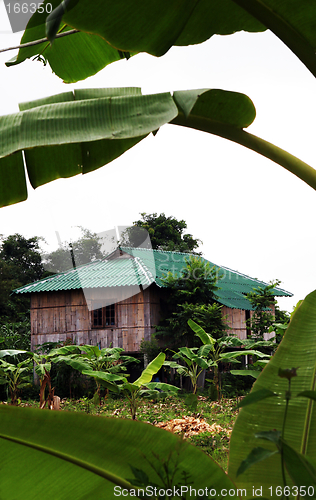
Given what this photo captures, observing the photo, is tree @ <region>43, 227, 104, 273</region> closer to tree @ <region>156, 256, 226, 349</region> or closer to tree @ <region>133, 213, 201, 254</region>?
tree @ <region>133, 213, 201, 254</region>

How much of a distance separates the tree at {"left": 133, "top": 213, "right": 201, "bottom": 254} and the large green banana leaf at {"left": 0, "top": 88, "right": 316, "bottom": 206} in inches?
804

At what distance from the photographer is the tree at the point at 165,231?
74.0ft

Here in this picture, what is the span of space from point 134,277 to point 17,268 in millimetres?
10993

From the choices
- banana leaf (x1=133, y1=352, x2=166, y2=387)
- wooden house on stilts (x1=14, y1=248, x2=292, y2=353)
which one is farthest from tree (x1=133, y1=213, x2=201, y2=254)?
banana leaf (x1=133, y1=352, x2=166, y2=387)

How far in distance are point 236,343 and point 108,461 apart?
6.19m

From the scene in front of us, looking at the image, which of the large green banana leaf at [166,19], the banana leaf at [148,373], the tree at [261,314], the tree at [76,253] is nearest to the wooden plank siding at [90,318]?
the tree at [261,314]

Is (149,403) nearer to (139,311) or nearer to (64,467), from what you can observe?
(139,311)

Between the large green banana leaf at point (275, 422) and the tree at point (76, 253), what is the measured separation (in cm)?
2143

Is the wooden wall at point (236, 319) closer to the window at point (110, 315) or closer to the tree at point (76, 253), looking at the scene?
the window at point (110, 315)

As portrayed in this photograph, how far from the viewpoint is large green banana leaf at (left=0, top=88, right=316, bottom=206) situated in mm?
1101

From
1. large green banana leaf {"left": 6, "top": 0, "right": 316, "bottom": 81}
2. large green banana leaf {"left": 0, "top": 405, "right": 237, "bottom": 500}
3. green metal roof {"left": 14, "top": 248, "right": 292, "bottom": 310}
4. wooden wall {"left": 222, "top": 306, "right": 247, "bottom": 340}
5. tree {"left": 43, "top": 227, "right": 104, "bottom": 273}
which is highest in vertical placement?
tree {"left": 43, "top": 227, "right": 104, "bottom": 273}

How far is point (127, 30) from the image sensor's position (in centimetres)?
133

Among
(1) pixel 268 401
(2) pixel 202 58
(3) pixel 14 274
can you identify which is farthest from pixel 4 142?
(3) pixel 14 274

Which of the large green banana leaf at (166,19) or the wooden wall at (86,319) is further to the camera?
the wooden wall at (86,319)
